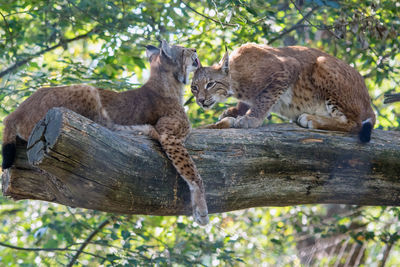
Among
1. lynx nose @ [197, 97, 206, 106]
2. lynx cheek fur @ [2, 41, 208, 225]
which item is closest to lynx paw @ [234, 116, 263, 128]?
lynx nose @ [197, 97, 206, 106]

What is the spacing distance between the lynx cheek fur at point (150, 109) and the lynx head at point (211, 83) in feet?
0.98

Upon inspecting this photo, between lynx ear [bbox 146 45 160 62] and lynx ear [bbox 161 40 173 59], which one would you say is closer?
lynx ear [bbox 161 40 173 59]

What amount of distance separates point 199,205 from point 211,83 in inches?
83.9

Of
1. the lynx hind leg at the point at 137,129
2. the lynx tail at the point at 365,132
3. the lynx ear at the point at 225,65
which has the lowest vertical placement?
the lynx hind leg at the point at 137,129

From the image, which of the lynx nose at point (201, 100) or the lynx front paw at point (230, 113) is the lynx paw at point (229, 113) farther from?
the lynx nose at point (201, 100)

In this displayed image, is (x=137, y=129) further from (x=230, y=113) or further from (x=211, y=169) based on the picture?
(x=230, y=113)

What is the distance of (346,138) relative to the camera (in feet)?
16.9

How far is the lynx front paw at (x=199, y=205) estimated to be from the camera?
169 inches

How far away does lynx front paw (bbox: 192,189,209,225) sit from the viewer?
4.30 meters

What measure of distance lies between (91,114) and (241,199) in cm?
166

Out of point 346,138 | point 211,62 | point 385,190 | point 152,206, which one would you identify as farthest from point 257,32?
point 152,206

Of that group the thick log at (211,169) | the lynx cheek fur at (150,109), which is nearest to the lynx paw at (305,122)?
the thick log at (211,169)

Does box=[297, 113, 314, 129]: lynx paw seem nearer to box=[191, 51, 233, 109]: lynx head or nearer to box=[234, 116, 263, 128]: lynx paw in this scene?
box=[234, 116, 263, 128]: lynx paw

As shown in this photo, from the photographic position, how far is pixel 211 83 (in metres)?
6.02
